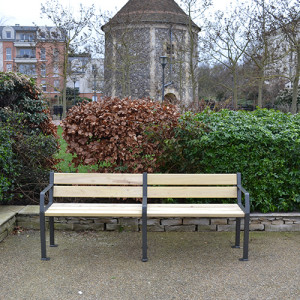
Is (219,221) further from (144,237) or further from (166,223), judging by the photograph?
(144,237)

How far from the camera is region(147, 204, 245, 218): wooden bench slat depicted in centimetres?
412

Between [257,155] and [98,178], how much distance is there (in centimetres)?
217

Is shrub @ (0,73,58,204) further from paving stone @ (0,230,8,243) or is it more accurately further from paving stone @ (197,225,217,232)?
paving stone @ (197,225,217,232)

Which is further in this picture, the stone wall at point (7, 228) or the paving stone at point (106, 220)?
the paving stone at point (106, 220)

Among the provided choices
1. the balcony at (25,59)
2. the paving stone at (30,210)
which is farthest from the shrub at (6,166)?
the balcony at (25,59)

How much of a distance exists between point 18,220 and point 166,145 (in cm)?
230

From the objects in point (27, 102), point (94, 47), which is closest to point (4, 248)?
point (27, 102)

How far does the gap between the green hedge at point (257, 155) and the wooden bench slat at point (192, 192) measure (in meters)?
0.63

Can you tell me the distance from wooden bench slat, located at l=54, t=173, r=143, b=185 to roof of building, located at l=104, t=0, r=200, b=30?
26.0m

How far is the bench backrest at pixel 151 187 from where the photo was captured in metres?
4.54

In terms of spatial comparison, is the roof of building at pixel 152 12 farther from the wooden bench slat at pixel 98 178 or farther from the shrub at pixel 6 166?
the wooden bench slat at pixel 98 178

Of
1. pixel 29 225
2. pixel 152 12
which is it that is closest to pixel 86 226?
pixel 29 225

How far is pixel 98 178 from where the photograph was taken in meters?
4.59

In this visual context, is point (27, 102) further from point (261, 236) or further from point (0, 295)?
point (261, 236)
